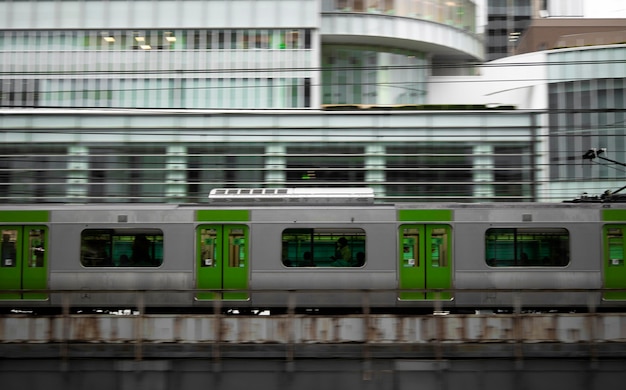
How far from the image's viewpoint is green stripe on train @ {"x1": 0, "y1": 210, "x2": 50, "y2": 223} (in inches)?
664

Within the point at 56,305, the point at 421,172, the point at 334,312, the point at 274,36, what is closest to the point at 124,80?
the point at 274,36

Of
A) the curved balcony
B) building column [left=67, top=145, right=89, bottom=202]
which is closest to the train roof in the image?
building column [left=67, top=145, right=89, bottom=202]

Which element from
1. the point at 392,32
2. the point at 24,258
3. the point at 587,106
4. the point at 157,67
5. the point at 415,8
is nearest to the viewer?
the point at 24,258

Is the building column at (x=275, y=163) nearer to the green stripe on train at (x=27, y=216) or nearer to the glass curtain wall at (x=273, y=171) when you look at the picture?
the glass curtain wall at (x=273, y=171)

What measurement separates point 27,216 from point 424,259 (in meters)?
9.33

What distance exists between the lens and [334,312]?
17.2 m

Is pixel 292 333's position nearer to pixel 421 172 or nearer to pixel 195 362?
pixel 195 362

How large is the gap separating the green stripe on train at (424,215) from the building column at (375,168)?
9.93 m

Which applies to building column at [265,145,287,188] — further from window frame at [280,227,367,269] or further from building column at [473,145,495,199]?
window frame at [280,227,367,269]

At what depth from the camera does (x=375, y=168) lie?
2670 centimetres

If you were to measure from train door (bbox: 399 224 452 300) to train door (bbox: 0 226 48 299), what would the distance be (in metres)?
8.36

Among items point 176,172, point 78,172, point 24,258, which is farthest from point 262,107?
point 24,258

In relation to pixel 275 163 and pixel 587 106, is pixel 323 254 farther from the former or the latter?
pixel 587 106

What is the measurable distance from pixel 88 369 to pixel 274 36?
19060 millimetres
